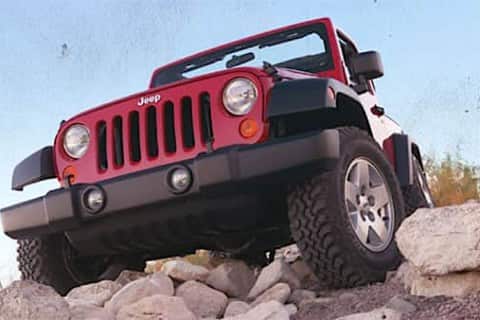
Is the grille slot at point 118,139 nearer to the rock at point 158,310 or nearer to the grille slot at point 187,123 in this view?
the grille slot at point 187,123

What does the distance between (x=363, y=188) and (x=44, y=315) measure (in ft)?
5.60

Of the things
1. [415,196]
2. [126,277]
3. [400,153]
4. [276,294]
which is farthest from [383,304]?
[415,196]

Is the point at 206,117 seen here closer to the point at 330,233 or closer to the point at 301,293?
the point at 330,233

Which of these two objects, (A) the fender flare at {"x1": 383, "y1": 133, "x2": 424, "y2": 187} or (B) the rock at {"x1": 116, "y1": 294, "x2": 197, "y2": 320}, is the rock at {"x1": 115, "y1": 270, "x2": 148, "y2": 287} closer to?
(B) the rock at {"x1": 116, "y1": 294, "x2": 197, "y2": 320}

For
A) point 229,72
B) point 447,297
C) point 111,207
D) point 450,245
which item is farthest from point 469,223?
point 111,207

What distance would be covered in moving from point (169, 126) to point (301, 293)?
1.08 m

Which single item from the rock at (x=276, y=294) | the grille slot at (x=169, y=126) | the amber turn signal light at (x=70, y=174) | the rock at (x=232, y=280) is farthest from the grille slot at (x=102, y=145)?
the rock at (x=276, y=294)

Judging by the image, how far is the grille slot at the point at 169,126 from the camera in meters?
3.68

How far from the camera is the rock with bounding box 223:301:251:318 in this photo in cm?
317

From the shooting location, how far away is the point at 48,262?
163 inches

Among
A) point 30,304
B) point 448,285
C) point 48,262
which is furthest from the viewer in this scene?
point 48,262

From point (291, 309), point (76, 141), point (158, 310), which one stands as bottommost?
point (291, 309)

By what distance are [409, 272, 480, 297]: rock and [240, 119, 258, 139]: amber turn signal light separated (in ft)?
3.57

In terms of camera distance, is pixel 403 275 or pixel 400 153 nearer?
pixel 403 275
